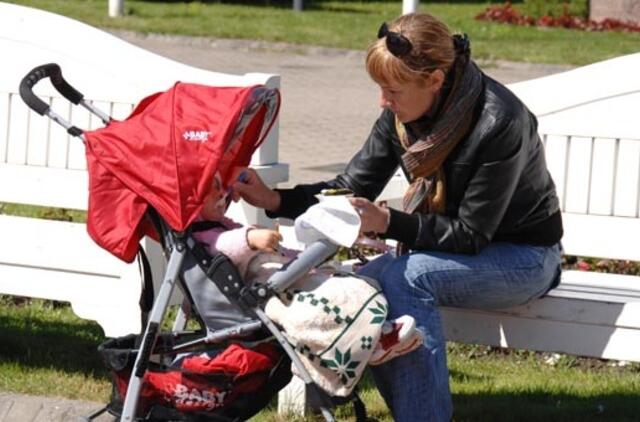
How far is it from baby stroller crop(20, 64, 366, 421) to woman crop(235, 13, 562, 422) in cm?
27

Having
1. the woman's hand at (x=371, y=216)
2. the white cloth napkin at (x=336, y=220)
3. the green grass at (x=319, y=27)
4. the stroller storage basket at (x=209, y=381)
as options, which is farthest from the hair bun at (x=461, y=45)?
the green grass at (x=319, y=27)

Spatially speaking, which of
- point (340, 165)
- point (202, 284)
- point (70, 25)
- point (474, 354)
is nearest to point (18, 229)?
point (70, 25)

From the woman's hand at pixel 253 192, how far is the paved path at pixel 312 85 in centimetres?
504

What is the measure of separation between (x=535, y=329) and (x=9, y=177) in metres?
2.35

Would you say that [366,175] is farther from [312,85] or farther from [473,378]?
[312,85]

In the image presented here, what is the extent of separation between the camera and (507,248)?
4816 millimetres

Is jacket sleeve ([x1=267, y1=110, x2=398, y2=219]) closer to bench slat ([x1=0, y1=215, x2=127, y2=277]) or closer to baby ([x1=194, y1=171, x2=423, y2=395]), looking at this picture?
baby ([x1=194, y1=171, x2=423, y2=395])

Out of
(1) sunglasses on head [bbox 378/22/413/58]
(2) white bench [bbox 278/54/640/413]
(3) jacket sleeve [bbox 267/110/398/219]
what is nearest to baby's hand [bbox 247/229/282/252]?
(3) jacket sleeve [bbox 267/110/398/219]

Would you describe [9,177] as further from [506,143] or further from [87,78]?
[506,143]

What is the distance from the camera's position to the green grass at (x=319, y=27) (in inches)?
687

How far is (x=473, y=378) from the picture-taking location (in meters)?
6.01

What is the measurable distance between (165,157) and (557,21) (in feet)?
54.4

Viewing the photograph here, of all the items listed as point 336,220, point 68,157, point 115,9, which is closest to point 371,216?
point 336,220

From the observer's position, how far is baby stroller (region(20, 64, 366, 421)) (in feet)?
14.5
